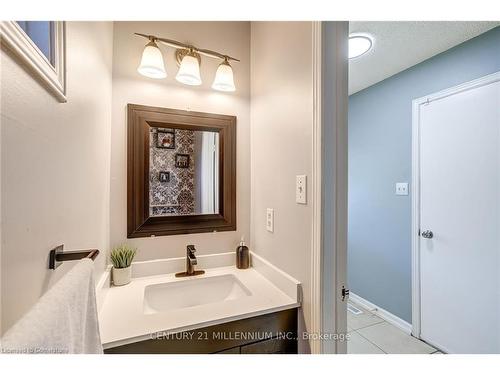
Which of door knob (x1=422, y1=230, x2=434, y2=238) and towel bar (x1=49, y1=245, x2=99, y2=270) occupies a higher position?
towel bar (x1=49, y1=245, x2=99, y2=270)

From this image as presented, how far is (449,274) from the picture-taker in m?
1.64

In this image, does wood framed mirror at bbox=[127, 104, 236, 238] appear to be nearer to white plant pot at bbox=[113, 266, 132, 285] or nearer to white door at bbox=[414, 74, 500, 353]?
white plant pot at bbox=[113, 266, 132, 285]

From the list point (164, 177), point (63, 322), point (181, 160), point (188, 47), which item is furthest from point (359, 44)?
point (63, 322)

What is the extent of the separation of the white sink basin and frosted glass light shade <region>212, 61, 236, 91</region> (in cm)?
110

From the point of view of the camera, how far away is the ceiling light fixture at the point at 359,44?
59.2 inches

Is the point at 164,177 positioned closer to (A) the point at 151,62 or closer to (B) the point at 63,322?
(A) the point at 151,62

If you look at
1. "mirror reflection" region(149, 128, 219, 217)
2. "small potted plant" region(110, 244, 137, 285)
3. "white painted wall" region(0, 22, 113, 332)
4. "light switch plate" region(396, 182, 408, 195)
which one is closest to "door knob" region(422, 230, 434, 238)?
"light switch plate" region(396, 182, 408, 195)

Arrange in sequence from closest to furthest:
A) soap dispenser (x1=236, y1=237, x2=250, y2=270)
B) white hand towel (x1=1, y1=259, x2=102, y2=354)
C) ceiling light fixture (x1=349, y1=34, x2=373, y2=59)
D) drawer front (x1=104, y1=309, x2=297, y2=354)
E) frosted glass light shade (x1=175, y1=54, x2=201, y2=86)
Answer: white hand towel (x1=1, y1=259, x2=102, y2=354) → drawer front (x1=104, y1=309, x2=297, y2=354) → frosted glass light shade (x1=175, y1=54, x2=201, y2=86) → soap dispenser (x1=236, y1=237, x2=250, y2=270) → ceiling light fixture (x1=349, y1=34, x2=373, y2=59)

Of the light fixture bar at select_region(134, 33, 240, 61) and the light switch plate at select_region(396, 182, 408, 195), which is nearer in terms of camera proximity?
the light fixture bar at select_region(134, 33, 240, 61)

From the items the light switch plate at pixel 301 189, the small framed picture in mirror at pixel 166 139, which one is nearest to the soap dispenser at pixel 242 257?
the light switch plate at pixel 301 189

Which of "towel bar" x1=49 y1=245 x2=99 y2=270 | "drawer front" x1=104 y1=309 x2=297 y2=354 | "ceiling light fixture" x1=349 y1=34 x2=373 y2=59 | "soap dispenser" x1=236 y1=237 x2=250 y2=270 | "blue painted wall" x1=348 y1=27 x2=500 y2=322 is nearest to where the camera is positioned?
"towel bar" x1=49 y1=245 x2=99 y2=270

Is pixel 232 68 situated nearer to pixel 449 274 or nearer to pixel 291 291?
pixel 291 291

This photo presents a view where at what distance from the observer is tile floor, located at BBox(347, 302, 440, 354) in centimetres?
171

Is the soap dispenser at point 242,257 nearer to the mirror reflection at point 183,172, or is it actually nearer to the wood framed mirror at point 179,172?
the wood framed mirror at point 179,172
